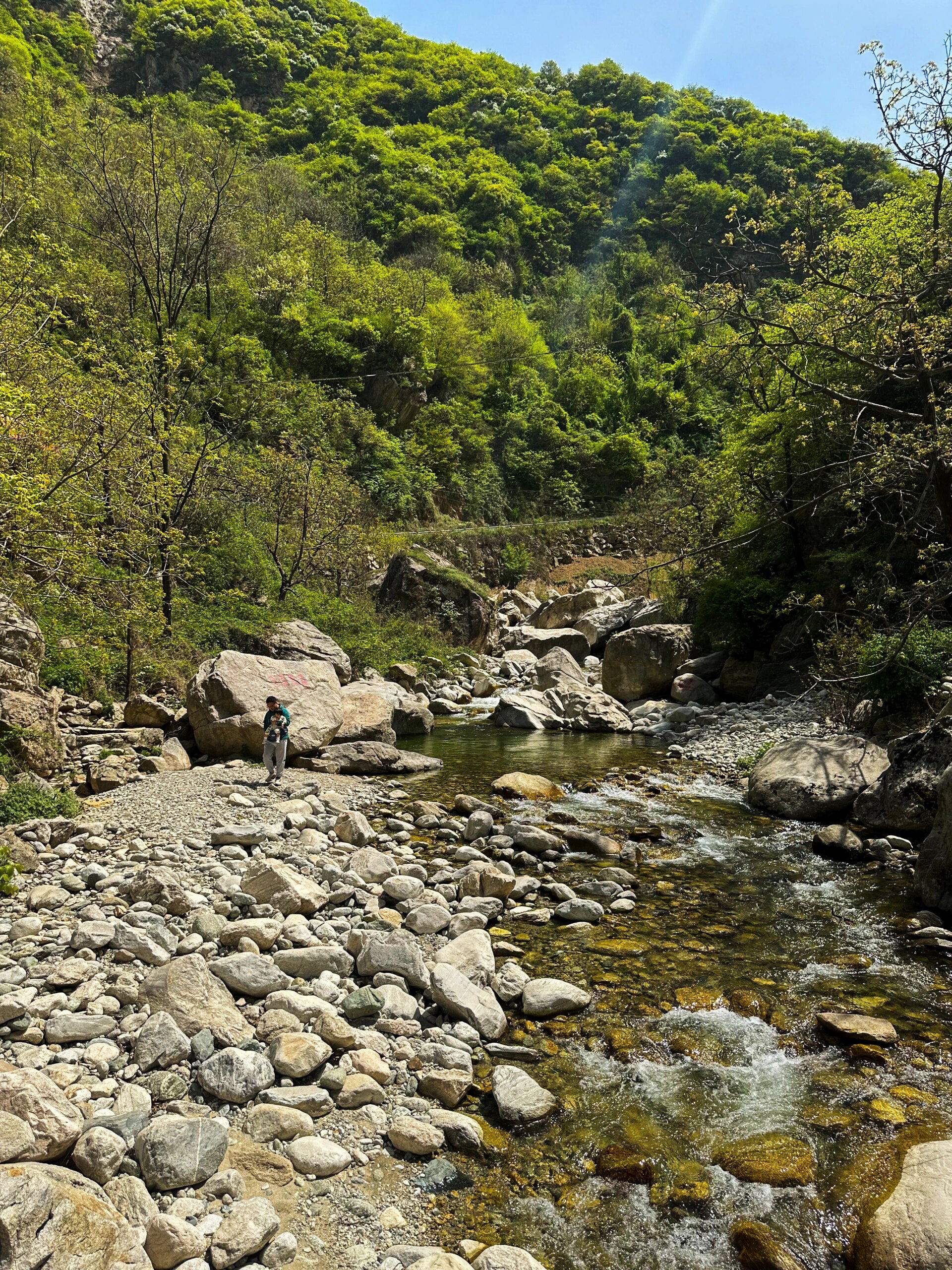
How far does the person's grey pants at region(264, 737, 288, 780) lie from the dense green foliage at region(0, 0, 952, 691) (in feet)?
9.13

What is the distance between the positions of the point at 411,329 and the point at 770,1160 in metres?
43.4

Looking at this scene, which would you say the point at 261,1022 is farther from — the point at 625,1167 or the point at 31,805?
the point at 31,805

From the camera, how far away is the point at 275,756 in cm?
1170

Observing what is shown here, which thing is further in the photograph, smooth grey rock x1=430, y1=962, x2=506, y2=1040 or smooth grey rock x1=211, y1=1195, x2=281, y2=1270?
smooth grey rock x1=430, y1=962, x2=506, y2=1040

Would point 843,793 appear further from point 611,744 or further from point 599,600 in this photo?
point 599,600

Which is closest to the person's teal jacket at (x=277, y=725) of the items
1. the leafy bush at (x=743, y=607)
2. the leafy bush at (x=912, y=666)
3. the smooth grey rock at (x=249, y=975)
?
the smooth grey rock at (x=249, y=975)

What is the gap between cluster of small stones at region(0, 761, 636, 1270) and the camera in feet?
11.9

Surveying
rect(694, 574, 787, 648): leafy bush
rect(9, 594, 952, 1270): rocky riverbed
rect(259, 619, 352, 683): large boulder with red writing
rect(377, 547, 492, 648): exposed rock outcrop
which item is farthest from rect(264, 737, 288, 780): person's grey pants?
rect(377, 547, 492, 648): exposed rock outcrop

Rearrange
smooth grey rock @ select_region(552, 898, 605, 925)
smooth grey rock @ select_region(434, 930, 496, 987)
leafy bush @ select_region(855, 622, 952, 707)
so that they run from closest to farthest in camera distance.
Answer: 1. smooth grey rock @ select_region(434, 930, 496, 987)
2. smooth grey rock @ select_region(552, 898, 605, 925)
3. leafy bush @ select_region(855, 622, 952, 707)

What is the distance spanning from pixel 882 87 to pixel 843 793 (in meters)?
8.82

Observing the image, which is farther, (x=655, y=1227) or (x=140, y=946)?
(x=140, y=946)

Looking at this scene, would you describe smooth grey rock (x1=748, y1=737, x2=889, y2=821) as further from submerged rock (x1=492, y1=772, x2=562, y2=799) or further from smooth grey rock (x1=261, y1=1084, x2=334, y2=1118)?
smooth grey rock (x1=261, y1=1084, x2=334, y2=1118)

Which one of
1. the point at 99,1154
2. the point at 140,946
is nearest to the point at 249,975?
the point at 140,946

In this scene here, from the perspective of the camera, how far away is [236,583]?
21266 mm
